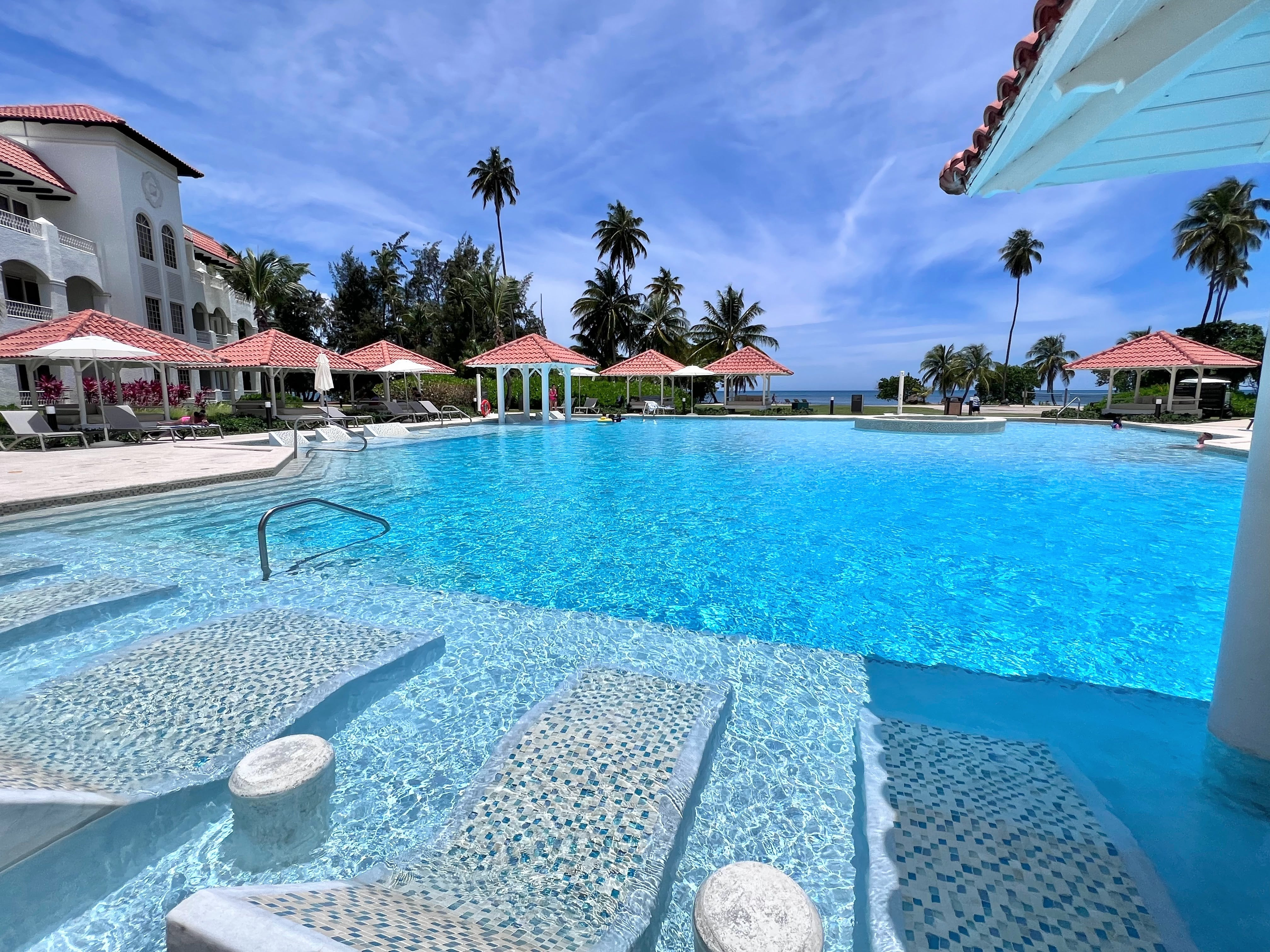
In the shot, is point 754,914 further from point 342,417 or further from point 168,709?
point 342,417

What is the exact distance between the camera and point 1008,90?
265 cm

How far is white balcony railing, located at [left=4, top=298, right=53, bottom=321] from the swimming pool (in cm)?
1810

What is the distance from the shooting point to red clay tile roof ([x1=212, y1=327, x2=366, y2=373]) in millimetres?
18984

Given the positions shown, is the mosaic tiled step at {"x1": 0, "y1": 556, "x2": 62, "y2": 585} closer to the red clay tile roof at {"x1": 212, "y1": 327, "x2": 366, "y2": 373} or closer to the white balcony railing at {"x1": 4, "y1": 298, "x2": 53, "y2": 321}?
the red clay tile roof at {"x1": 212, "y1": 327, "x2": 366, "y2": 373}

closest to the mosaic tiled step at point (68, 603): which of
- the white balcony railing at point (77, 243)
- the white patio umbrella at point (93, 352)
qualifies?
the white patio umbrella at point (93, 352)

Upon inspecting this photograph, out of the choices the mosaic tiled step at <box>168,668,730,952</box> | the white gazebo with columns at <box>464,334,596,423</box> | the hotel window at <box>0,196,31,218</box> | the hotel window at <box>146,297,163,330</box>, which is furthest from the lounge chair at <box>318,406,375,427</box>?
the mosaic tiled step at <box>168,668,730,952</box>

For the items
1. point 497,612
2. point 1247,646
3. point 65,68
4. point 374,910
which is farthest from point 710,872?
point 65,68

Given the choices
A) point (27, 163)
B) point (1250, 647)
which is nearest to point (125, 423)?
point (27, 163)

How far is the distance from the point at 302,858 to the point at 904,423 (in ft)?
84.5

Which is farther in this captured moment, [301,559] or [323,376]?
[323,376]

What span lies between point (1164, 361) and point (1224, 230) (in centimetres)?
2471

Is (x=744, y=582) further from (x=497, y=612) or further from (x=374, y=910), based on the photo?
(x=374, y=910)

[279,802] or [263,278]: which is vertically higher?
[263,278]

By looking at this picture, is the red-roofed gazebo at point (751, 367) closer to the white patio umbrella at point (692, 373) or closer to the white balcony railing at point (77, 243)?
the white patio umbrella at point (692, 373)
